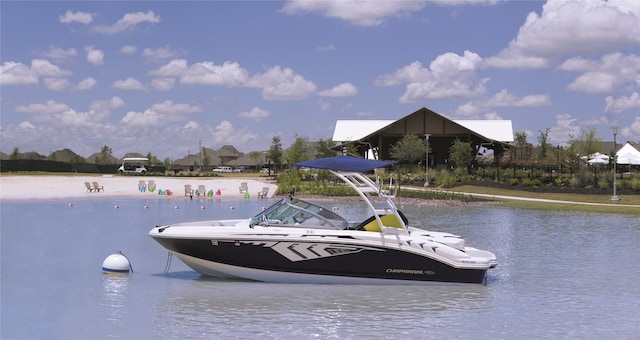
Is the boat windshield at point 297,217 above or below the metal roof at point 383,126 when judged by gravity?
below

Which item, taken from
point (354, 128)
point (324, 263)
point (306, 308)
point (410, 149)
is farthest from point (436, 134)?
point (306, 308)

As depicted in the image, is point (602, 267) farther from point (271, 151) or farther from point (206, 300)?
point (271, 151)

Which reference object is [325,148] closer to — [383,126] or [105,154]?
[383,126]

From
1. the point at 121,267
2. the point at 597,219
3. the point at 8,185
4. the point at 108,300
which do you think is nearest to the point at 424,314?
the point at 108,300

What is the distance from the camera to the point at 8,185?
5466 cm

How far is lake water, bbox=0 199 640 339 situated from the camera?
1093cm

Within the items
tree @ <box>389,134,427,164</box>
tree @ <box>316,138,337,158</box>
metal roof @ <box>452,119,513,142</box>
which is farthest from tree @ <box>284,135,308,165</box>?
metal roof @ <box>452,119,513,142</box>

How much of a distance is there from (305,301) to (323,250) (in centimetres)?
124

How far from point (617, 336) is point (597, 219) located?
67.4ft

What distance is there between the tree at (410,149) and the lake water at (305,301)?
4343cm

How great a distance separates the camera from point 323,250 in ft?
44.9

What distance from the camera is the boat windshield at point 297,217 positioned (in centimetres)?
1412

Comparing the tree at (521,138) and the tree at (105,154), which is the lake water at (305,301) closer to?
the tree at (521,138)

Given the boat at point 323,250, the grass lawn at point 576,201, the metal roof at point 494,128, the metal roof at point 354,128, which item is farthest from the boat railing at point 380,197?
the metal roof at point 354,128
